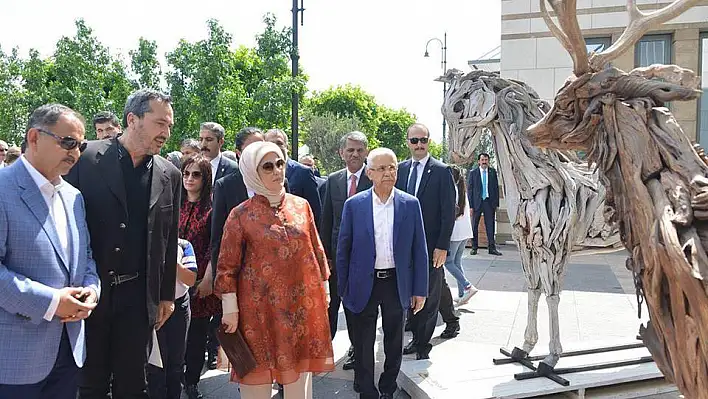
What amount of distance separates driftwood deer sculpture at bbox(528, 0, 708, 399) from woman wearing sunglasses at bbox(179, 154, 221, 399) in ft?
9.66

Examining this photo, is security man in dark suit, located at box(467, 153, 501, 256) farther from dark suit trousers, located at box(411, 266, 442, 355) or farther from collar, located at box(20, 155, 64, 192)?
collar, located at box(20, 155, 64, 192)

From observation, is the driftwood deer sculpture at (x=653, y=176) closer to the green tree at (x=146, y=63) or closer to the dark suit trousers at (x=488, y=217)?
the dark suit trousers at (x=488, y=217)

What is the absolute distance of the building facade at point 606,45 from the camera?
10.9 metres

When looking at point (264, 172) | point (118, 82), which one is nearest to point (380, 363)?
point (264, 172)

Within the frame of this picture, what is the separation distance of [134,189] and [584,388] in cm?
349

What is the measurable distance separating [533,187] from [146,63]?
13.3 meters

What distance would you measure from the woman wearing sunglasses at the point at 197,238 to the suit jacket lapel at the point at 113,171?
1.24 meters

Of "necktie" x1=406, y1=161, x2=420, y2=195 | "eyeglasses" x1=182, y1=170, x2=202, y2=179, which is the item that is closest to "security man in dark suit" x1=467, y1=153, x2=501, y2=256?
"necktie" x1=406, y1=161, x2=420, y2=195

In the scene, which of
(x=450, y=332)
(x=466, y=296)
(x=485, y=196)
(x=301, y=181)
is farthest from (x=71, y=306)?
(x=485, y=196)

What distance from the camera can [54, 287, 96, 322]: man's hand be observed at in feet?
7.91

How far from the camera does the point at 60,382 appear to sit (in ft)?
8.38

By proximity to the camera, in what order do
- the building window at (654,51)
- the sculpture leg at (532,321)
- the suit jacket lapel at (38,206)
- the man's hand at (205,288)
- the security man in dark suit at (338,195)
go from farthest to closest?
the building window at (654,51) → the security man in dark suit at (338,195) → the sculpture leg at (532,321) → the man's hand at (205,288) → the suit jacket lapel at (38,206)

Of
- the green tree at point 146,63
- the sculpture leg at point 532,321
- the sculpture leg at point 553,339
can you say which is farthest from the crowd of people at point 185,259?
the green tree at point 146,63

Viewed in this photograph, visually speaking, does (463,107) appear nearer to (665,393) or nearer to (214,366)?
(665,393)
